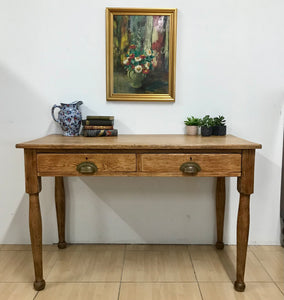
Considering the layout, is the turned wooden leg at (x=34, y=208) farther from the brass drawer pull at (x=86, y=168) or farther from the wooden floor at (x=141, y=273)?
the brass drawer pull at (x=86, y=168)

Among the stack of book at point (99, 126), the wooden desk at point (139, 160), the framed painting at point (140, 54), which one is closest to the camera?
the wooden desk at point (139, 160)

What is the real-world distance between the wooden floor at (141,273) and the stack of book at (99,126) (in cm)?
87

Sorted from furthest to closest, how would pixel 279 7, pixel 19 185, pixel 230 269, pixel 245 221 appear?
pixel 19 185 < pixel 279 7 < pixel 230 269 < pixel 245 221

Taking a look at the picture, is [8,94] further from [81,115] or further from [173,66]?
[173,66]

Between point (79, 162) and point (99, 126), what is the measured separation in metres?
0.41

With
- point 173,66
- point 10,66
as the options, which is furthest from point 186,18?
point 10,66

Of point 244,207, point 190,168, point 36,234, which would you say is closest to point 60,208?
point 36,234

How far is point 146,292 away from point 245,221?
69 cm

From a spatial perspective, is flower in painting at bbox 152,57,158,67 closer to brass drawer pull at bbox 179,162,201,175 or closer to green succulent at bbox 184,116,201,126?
green succulent at bbox 184,116,201,126

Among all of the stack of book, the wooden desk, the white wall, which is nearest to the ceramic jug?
the stack of book

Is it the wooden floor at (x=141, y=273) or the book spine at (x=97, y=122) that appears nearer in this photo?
the wooden floor at (x=141, y=273)

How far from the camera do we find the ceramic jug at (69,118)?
2.25 m

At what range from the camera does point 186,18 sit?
2.38 meters

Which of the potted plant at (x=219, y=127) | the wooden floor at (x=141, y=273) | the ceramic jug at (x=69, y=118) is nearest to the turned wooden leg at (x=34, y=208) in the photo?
the wooden floor at (x=141, y=273)
